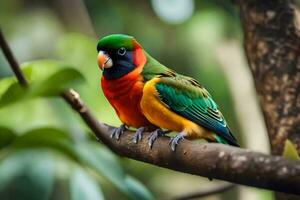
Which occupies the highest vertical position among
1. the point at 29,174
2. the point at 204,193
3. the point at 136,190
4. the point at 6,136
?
the point at 6,136

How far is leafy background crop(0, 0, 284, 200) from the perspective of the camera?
3.88 feet

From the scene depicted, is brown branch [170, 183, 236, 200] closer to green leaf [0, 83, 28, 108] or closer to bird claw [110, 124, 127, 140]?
bird claw [110, 124, 127, 140]

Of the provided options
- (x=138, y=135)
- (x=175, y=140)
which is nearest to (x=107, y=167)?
(x=138, y=135)

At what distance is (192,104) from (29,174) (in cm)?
32

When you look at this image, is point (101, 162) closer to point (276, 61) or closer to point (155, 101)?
point (155, 101)

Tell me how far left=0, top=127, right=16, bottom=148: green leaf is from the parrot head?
0.19 metres

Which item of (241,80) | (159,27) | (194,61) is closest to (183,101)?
(241,80)

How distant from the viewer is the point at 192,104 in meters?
1.27

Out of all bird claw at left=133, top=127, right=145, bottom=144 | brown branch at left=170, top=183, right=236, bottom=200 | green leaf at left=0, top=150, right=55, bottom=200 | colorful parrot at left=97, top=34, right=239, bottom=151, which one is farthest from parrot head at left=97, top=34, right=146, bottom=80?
brown branch at left=170, top=183, right=236, bottom=200

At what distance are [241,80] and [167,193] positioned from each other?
81cm

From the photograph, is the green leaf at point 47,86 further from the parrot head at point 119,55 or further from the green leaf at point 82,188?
the green leaf at point 82,188

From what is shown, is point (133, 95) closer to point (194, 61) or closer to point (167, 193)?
point (194, 61)

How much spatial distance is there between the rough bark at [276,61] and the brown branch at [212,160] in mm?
409

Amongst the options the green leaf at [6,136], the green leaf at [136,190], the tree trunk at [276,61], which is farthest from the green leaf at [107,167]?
the tree trunk at [276,61]
